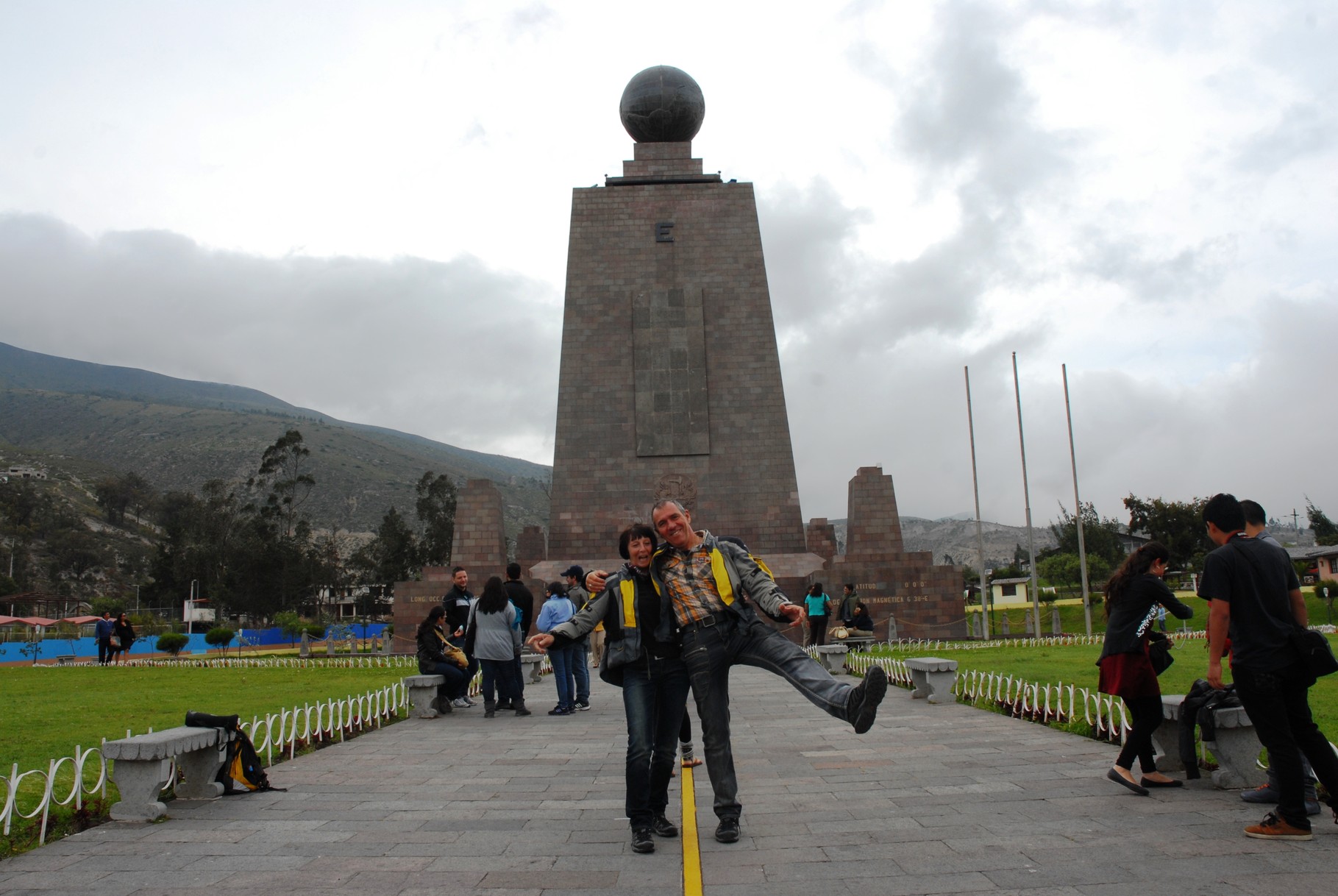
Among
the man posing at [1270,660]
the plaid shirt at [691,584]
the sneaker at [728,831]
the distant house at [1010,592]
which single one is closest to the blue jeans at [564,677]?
the plaid shirt at [691,584]

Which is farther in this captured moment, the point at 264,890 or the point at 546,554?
the point at 546,554

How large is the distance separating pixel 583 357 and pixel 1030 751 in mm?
18548

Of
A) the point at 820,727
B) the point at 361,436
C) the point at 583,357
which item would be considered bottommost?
the point at 820,727

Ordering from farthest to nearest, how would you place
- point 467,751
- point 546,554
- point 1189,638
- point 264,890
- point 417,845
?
1. point 546,554
2. point 1189,638
3. point 467,751
4. point 417,845
5. point 264,890

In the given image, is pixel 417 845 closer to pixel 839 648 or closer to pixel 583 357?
pixel 839 648

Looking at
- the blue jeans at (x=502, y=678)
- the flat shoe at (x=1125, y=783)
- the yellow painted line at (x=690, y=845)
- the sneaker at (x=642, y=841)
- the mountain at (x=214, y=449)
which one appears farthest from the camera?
the mountain at (x=214, y=449)

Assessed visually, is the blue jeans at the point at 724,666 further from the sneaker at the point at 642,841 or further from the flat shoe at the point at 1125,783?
the flat shoe at the point at 1125,783

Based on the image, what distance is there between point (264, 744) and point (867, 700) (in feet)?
15.4

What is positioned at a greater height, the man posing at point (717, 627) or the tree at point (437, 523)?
the tree at point (437, 523)

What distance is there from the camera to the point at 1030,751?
6496 mm

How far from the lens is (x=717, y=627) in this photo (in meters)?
4.51

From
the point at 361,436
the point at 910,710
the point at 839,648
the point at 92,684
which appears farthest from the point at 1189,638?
the point at 361,436

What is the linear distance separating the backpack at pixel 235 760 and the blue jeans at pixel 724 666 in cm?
265

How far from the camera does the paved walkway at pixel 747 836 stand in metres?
3.69
